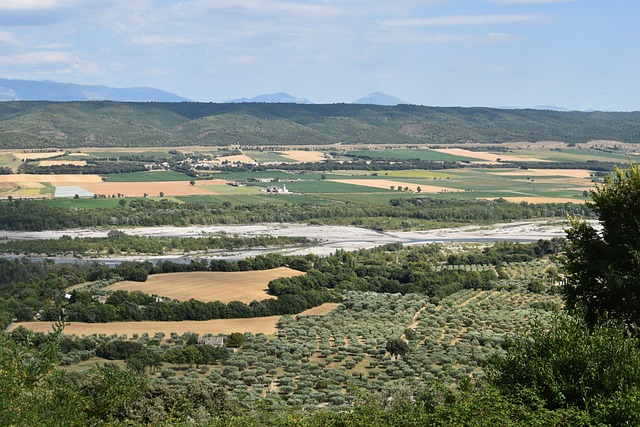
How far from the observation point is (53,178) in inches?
5064

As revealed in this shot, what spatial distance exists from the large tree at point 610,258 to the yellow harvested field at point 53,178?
10900cm

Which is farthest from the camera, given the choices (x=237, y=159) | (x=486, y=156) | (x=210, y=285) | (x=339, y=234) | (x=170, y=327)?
(x=486, y=156)

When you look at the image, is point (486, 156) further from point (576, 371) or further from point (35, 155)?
point (576, 371)

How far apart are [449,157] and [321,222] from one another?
87.5m

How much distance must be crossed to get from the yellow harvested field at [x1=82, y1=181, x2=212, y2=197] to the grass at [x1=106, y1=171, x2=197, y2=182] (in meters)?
4.55

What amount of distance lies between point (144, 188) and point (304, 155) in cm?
6610

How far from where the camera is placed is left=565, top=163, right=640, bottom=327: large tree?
23375mm

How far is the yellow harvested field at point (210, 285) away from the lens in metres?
54.4

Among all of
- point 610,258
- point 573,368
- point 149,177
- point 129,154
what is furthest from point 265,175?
point 573,368

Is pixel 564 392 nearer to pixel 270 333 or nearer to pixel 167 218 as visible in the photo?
pixel 270 333

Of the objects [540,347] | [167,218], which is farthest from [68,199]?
[540,347]

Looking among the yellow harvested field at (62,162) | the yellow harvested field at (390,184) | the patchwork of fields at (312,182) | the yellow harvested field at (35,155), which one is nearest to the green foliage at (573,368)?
the patchwork of fields at (312,182)

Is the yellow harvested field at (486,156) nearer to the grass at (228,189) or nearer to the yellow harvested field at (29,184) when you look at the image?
the grass at (228,189)

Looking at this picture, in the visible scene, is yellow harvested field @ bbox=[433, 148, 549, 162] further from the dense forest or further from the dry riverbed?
the dry riverbed
